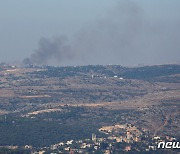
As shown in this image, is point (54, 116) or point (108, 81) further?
point (108, 81)

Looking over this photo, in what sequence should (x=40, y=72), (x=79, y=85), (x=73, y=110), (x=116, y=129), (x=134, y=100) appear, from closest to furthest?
(x=116, y=129) → (x=73, y=110) → (x=134, y=100) → (x=79, y=85) → (x=40, y=72)

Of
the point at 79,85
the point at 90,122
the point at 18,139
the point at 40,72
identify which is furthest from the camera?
the point at 40,72

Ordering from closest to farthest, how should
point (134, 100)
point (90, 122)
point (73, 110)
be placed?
point (90, 122)
point (73, 110)
point (134, 100)

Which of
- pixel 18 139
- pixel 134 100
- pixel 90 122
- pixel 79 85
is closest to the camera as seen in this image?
pixel 18 139

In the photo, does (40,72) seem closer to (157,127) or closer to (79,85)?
(79,85)

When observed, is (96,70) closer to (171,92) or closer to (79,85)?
(79,85)

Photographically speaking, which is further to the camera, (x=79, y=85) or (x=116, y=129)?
(x=79, y=85)

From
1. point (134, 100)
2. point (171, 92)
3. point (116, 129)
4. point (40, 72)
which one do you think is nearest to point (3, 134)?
point (116, 129)

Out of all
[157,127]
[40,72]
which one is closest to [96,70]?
[40,72]
